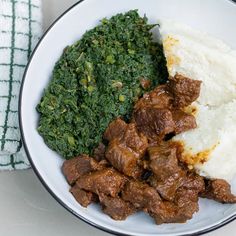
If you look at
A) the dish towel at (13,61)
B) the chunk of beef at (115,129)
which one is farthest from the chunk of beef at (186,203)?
the dish towel at (13,61)

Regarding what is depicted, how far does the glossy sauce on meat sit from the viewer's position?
2.96 m

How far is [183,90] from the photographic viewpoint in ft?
10.1

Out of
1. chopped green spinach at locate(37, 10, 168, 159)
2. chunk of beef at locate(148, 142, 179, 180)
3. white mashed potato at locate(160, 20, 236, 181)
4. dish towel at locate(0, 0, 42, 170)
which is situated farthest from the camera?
dish towel at locate(0, 0, 42, 170)

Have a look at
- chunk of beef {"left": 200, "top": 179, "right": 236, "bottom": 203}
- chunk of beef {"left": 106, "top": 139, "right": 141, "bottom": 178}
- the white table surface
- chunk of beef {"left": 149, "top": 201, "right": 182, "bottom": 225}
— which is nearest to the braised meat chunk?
chunk of beef {"left": 106, "top": 139, "right": 141, "bottom": 178}

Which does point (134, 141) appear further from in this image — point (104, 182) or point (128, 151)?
point (104, 182)

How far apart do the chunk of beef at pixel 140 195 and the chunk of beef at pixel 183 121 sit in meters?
0.37

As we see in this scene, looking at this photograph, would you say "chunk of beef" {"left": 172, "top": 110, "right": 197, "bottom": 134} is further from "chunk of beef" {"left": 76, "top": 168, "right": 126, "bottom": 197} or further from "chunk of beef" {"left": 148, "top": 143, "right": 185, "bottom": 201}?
"chunk of beef" {"left": 76, "top": 168, "right": 126, "bottom": 197}

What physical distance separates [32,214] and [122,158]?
891 millimetres

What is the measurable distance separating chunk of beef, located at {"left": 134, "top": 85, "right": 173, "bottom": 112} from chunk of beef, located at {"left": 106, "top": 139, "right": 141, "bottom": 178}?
0.26m

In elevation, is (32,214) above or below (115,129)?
below

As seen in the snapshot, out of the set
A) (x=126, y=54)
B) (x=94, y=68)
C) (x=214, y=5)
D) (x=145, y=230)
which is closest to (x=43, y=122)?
(x=94, y=68)

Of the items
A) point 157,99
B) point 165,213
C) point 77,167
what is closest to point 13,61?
point 77,167

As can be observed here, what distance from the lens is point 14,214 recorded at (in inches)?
138

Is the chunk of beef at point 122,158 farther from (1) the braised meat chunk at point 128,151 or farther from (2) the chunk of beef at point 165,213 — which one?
(2) the chunk of beef at point 165,213
